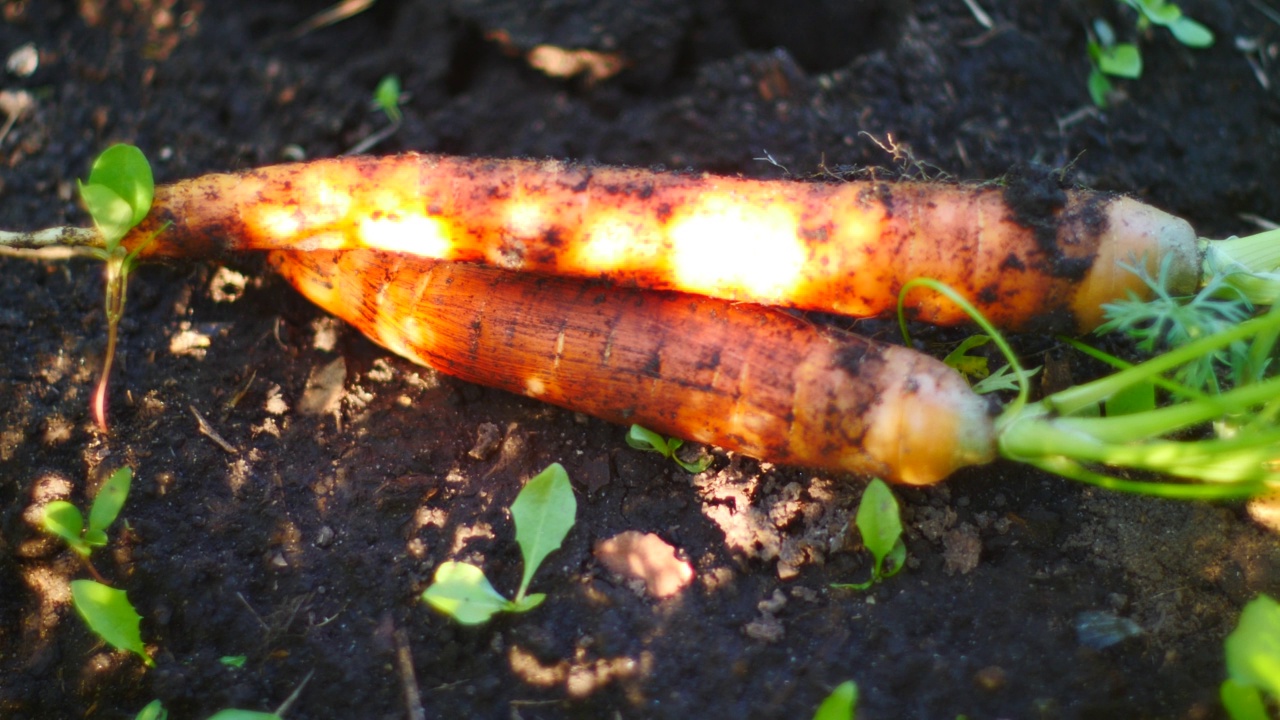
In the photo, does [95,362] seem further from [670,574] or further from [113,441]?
[670,574]

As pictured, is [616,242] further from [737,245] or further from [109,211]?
[109,211]

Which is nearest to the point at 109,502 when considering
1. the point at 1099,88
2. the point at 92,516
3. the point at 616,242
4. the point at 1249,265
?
the point at 92,516

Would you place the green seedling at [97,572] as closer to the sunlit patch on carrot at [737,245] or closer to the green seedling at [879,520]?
the sunlit patch on carrot at [737,245]

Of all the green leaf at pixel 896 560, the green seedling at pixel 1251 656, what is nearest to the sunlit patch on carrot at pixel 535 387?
the green leaf at pixel 896 560

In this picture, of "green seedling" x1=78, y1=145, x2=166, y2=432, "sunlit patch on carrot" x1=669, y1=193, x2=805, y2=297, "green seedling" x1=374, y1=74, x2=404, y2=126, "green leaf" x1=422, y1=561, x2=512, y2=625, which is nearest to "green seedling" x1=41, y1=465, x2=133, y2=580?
"green seedling" x1=78, y1=145, x2=166, y2=432

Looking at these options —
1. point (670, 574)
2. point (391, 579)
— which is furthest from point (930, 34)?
point (391, 579)

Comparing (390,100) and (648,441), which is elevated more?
(390,100)
